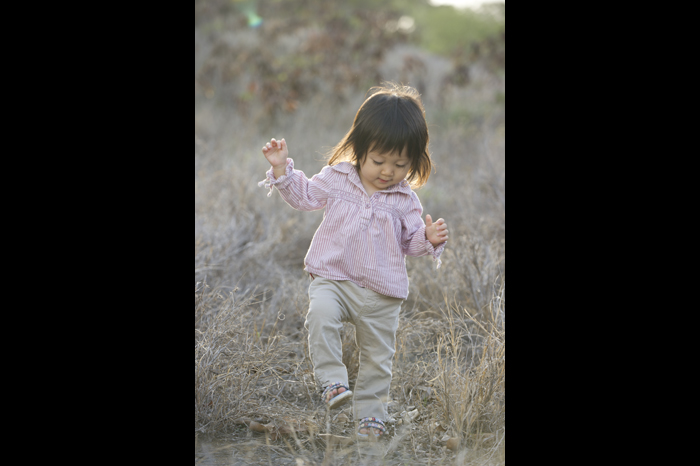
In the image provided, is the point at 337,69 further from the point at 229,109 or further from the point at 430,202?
the point at 430,202

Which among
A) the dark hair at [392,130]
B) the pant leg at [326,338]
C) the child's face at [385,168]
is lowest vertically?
the pant leg at [326,338]

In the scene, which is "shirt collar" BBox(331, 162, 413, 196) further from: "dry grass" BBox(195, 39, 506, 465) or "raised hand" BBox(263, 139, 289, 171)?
"dry grass" BBox(195, 39, 506, 465)

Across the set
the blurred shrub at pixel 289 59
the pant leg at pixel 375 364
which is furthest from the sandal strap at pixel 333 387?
the blurred shrub at pixel 289 59

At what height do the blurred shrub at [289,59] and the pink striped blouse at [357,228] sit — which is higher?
the blurred shrub at [289,59]

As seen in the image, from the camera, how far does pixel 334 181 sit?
243 centimetres

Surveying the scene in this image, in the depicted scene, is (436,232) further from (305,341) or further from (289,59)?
(289,59)

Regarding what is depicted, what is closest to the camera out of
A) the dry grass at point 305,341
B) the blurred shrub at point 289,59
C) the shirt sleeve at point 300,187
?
the dry grass at point 305,341

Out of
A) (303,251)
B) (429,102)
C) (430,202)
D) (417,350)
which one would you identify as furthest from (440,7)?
(417,350)

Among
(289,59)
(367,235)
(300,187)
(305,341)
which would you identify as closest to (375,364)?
(367,235)

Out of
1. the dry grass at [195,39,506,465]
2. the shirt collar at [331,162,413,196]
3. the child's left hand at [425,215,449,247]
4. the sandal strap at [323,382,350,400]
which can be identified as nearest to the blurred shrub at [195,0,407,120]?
the dry grass at [195,39,506,465]

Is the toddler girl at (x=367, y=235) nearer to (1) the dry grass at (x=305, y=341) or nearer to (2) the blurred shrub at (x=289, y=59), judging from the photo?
(1) the dry grass at (x=305, y=341)

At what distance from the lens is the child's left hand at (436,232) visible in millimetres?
2314

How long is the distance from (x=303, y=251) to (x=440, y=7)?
15.7 meters

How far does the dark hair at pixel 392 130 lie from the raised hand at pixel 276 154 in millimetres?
243
